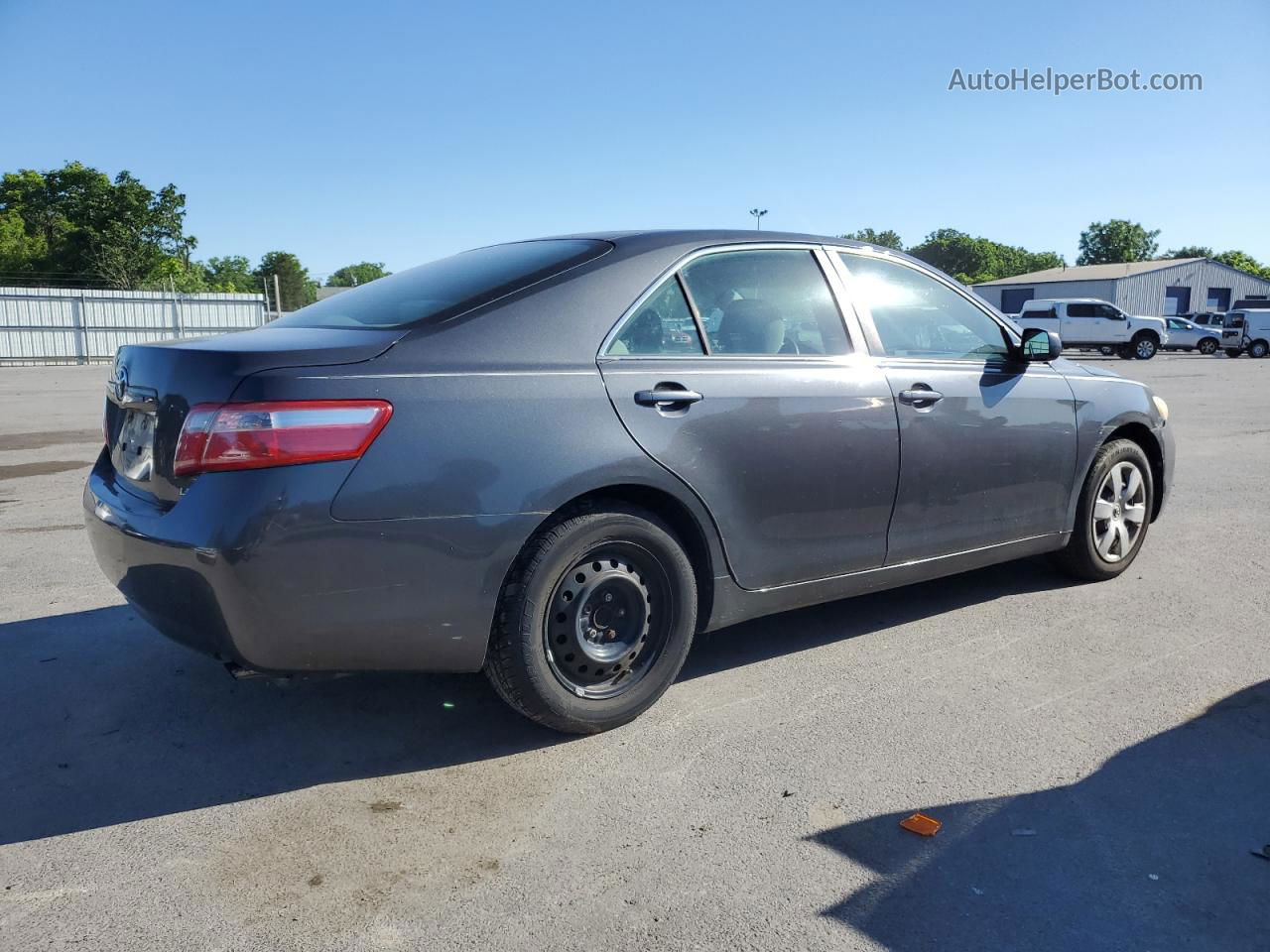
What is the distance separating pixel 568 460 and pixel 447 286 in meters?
0.88

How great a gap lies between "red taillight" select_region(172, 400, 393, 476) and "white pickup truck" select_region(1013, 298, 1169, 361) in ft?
118

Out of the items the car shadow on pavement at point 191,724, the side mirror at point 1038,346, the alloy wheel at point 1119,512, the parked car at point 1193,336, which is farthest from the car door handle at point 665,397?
the parked car at point 1193,336

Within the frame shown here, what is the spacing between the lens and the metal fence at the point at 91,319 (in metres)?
33.5

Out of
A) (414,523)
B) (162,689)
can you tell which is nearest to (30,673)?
(162,689)

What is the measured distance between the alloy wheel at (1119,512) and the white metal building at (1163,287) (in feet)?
197

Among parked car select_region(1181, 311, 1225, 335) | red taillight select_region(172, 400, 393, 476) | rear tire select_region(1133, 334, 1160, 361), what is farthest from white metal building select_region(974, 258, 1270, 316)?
red taillight select_region(172, 400, 393, 476)

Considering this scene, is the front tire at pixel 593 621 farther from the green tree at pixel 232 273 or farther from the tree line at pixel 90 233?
the green tree at pixel 232 273

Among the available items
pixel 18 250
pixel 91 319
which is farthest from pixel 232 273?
pixel 91 319

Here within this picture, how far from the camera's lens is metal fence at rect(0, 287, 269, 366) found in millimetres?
33500

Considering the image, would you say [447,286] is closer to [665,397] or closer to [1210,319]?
[665,397]

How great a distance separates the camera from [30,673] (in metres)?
3.83

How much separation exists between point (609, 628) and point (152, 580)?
1357 mm

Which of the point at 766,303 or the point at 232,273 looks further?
the point at 232,273

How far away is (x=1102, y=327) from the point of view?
35.7 metres
